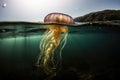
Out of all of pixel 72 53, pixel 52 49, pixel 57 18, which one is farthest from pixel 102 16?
pixel 72 53

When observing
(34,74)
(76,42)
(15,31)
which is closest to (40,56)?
(34,74)

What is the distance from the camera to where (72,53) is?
26.5 ft

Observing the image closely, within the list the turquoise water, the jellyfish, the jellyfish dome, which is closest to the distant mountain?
the turquoise water

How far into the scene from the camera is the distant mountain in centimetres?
590

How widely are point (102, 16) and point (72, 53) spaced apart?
113 inches

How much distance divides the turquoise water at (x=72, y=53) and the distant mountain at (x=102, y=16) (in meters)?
0.40

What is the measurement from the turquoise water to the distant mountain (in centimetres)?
40

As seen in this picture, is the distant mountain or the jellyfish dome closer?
the jellyfish dome

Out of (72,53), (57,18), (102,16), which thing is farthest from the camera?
(72,53)

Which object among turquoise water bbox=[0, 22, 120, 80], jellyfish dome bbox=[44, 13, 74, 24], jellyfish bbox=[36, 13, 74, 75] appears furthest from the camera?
turquoise water bbox=[0, 22, 120, 80]

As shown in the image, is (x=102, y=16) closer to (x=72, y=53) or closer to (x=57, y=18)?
(x=57, y=18)

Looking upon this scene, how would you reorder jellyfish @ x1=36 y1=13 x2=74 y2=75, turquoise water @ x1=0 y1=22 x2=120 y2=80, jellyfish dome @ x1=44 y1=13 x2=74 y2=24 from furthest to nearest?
turquoise water @ x1=0 y1=22 x2=120 y2=80 → jellyfish @ x1=36 y1=13 x2=74 y2=75 → jellyfish dome @ x1=44 y1=13 x2=74 y2=24

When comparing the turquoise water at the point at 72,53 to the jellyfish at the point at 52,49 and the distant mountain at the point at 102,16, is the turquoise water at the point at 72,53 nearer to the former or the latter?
the jellyfish at the point at 52,49

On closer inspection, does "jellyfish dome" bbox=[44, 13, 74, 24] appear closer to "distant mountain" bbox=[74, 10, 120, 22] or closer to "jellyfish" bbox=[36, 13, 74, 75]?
"jellyfish" bbox=[36, 13, 74, 75]
